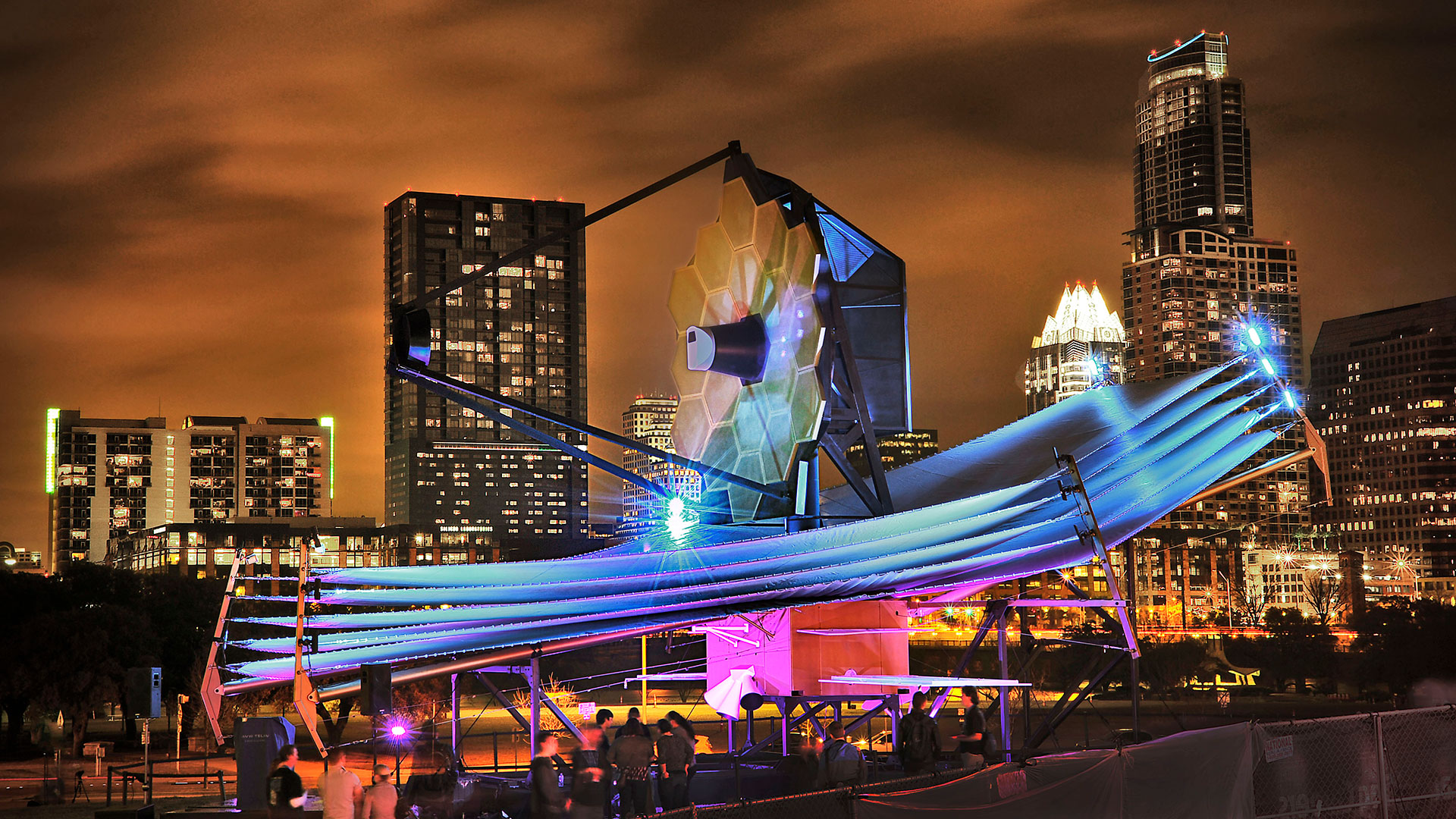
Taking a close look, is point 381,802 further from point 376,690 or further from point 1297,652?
point 1297,652

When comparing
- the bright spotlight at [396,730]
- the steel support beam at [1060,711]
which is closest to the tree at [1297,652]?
the steel support beam at [1060,711]

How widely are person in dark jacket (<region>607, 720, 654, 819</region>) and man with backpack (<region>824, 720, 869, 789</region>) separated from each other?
91.0 inches

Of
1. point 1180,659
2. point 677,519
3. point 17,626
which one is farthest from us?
point 1180,659

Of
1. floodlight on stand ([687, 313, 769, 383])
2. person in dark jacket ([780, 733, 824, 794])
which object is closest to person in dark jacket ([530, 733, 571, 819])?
person in dark jacket ([780, 733, 824, 794])

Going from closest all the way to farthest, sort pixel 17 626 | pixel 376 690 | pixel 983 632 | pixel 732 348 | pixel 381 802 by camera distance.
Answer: pixel 381 802
pixel 376 690
pixel 983 632
pixel 732 348
pixel 17 626

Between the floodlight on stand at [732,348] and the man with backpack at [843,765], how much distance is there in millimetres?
9475

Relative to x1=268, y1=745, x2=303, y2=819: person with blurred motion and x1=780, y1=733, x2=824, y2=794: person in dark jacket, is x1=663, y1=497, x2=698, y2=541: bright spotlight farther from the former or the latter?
x1=268, y1=745, x2=303, y2=819: person with blurred motion

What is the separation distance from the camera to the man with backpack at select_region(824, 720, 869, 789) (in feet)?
57.7

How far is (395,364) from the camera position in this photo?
21375 mm

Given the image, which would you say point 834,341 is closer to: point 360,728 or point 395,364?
point 395,364

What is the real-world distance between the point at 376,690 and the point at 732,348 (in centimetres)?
1112

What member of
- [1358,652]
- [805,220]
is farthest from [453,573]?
[1358,652]

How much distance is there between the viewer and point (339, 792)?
1338 cm

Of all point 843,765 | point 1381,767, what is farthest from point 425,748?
point 1381,767
